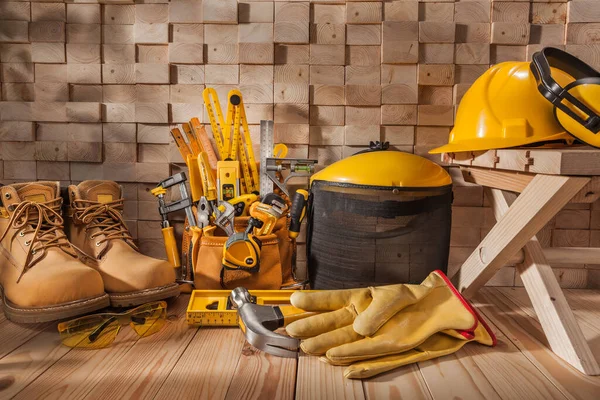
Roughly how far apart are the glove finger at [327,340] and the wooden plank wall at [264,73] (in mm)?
875

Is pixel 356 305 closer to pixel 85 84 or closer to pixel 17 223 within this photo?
pixel 17 223

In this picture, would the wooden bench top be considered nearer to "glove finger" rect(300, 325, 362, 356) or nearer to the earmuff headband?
the earmuff headband

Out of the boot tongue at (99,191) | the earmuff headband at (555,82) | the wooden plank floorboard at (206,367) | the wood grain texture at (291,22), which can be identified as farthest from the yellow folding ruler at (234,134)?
the earmuff headband at (555,82)

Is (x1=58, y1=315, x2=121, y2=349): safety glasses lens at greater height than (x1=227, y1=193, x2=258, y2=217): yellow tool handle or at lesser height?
lesser

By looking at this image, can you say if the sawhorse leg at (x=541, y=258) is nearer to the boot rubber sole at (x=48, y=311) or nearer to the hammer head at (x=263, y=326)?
the hammer head at (x=263, y=326)

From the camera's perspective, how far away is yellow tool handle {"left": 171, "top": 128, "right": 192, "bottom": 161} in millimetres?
1834

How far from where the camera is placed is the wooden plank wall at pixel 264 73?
6.13 feet

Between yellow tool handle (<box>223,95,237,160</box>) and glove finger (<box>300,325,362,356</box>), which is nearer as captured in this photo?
glove finger (<box>300,325,362,356</box>)

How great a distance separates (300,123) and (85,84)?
90 centimetres

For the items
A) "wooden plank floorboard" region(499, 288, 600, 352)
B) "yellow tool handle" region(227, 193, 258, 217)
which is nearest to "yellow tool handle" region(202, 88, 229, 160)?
"yellow tool handle" region(227, 193, 258, 217)

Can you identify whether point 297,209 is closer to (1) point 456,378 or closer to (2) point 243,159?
Result: (2) point 243,159

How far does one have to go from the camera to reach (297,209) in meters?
1.66

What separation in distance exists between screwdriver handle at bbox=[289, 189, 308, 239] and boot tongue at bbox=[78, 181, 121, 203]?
2.18ft

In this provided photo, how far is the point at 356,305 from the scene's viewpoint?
130 centimetres
